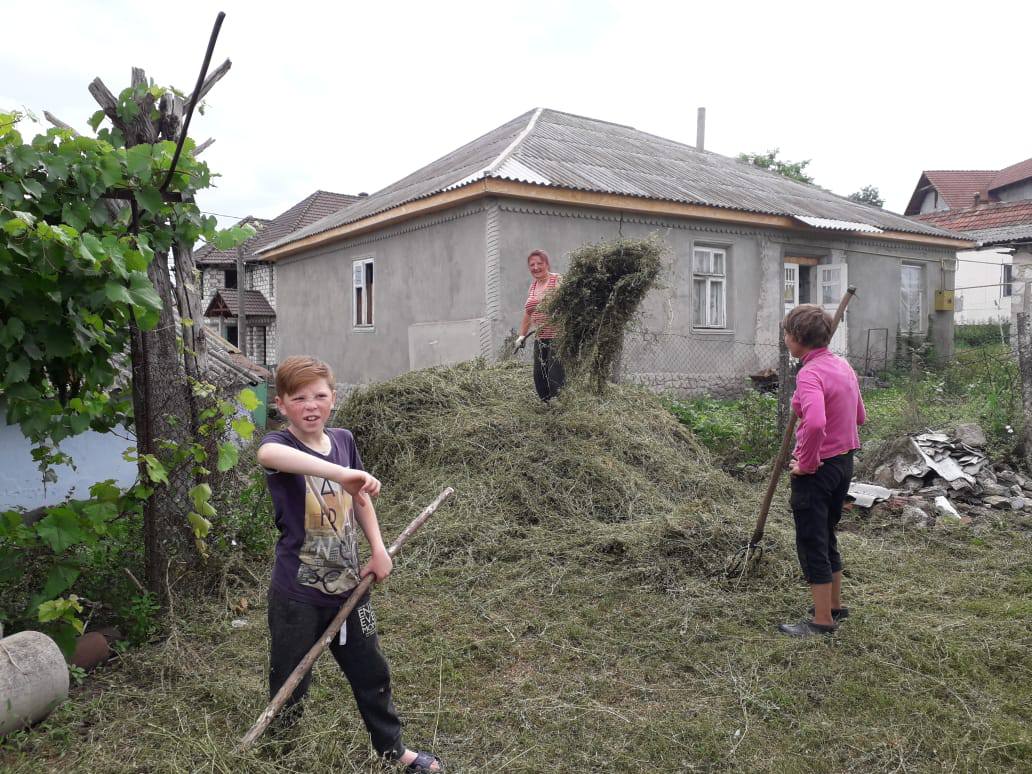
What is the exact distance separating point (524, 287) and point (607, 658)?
7.25 metres

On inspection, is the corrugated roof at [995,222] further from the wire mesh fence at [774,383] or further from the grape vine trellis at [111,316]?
the grape vine trellis at [111,316]

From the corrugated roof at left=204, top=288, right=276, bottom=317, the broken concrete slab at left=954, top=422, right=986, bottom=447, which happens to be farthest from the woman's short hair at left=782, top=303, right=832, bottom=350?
the corrugated roof at left=204, top=288, right=276, bottom=317

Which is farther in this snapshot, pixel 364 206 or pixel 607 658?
pixel 364 206

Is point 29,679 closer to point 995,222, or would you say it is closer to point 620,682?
point 620,682

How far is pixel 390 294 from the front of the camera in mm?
12383

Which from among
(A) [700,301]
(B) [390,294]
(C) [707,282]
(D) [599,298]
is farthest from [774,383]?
(D) [599,298]

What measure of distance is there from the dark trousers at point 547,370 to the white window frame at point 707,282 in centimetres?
573

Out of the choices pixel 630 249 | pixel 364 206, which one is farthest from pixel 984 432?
pixel 364 206

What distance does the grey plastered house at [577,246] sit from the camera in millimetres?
10234

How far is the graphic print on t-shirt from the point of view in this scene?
2264 millimetres

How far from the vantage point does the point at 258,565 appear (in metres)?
4.44

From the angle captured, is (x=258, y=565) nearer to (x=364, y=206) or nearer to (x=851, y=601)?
(x=851, y=601)

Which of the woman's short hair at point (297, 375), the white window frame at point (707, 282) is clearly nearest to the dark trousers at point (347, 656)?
the woman's short hair at point (297, 375)

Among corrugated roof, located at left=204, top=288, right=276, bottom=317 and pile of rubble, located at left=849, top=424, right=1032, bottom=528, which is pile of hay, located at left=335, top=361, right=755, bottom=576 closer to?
pile of rubble, located at left=849, top=424, right=1032, bottom=528
